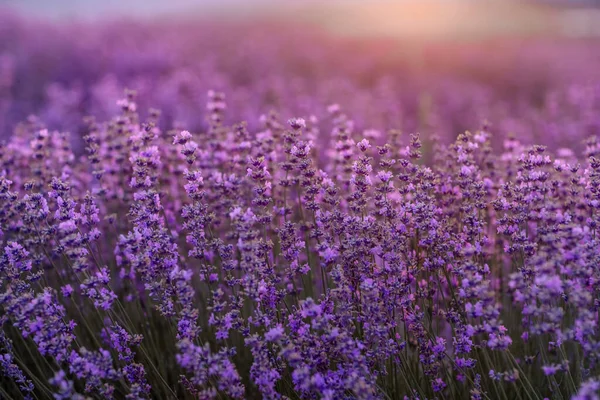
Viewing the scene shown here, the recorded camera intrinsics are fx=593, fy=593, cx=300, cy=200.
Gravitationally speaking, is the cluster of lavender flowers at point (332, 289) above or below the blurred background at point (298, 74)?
below

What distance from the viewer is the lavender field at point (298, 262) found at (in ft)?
8.13

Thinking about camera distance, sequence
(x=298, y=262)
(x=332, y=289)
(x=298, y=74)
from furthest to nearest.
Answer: (x=298, y=74), (x=298, y=262), (x=332, y=289)

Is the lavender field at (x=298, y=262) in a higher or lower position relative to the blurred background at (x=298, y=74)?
lower

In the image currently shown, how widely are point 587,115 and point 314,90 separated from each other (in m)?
5.20

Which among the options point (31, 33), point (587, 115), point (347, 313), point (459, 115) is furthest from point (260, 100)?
point (31, 33)

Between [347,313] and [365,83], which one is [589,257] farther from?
[365,83]

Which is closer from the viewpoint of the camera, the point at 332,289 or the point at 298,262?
the point at 332,289

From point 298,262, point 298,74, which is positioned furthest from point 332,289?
point 298,74

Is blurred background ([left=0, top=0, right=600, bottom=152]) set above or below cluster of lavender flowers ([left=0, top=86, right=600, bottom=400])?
above

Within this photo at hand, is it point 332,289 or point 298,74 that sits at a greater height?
point 298,74

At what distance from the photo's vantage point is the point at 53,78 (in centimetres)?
1256

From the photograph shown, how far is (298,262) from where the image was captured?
3.86 metres

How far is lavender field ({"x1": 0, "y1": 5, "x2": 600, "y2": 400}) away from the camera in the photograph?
2.48 meters

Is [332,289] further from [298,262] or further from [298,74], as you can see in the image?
[298,74]
